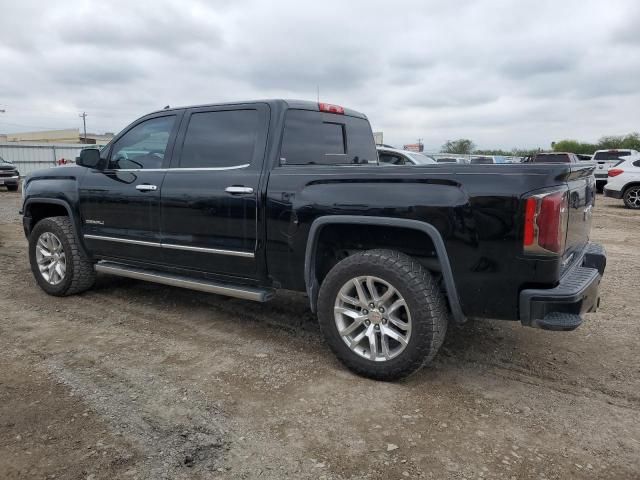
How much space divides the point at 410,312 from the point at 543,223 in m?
0.94

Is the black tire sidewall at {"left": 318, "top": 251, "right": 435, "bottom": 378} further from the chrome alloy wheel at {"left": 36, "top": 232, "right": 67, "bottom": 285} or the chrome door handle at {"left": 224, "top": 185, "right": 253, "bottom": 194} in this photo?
the chrome alloy wheel at {"left": 36, "top": 232, "right": 67, "bottom": 285}

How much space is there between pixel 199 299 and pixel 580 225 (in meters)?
3.63

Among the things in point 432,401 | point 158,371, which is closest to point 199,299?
Answer: point 158,371

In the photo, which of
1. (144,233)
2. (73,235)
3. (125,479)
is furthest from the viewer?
(73,235)

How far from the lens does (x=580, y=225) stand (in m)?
3.60

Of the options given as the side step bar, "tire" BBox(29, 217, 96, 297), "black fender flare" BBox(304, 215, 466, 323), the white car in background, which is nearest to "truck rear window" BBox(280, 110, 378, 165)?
"black fender flare" BBox(304, 215, 466, 323)

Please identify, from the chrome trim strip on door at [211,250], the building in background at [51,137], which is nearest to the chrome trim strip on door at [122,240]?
the chrome trim strip on door at [211,250]

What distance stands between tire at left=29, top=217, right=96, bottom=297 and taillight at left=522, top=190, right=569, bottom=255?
4.32 m

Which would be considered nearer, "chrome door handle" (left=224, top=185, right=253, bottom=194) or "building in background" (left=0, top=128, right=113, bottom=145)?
"chrome door handle" (left=224, top=185, right=253, bottom=194)

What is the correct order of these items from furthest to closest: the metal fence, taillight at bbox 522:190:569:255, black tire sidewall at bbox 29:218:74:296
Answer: the metal fence
black tire sidewall at bbox 29:218:74:296
taillight at bbox 522:190:569:255

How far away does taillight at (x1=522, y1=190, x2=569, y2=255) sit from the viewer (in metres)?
2.91

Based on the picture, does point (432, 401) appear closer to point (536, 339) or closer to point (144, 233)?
point (536, 339)

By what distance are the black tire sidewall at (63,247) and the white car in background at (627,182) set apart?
48.5ft

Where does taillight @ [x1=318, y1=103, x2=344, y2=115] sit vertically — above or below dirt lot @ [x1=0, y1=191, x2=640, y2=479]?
above
